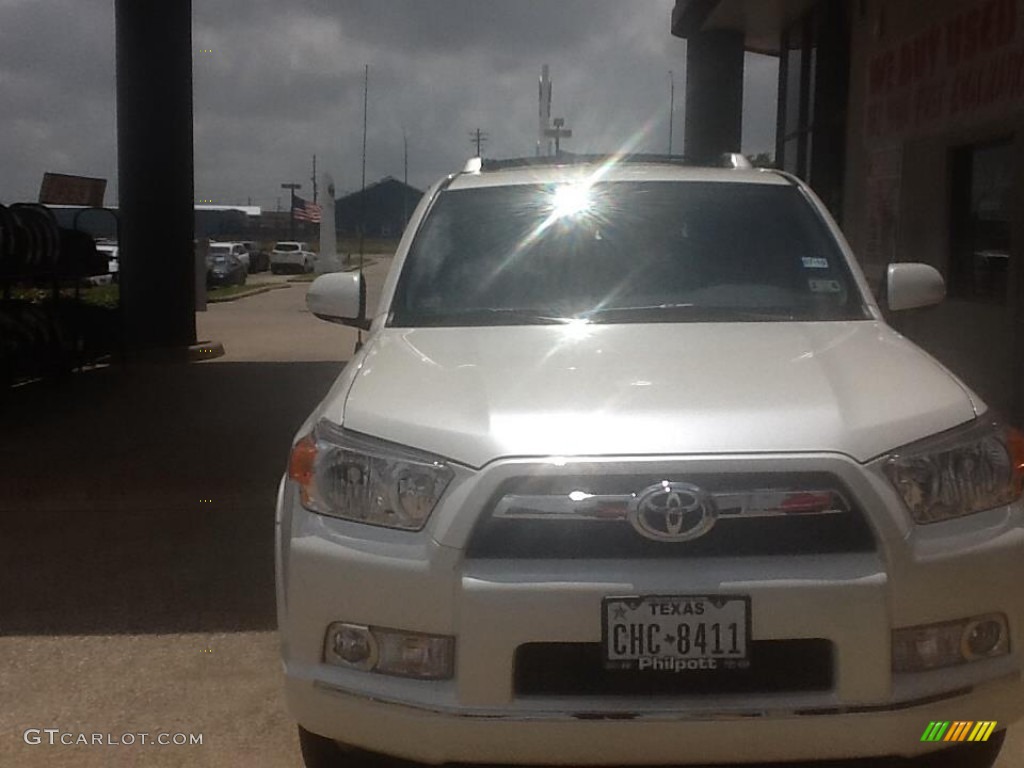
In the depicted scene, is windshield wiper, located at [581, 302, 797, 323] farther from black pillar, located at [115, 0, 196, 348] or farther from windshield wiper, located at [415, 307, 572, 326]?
black pillar, located at [115, 0, 196, 348]

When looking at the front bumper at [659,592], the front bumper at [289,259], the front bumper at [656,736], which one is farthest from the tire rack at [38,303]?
the front bumper at [289,259]

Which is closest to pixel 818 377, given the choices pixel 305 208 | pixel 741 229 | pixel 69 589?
pixel 741 229

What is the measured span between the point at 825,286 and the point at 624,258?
69 centimetres

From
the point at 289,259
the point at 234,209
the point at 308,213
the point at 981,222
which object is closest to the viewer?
the point at 981,222

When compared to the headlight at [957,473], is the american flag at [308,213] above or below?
above

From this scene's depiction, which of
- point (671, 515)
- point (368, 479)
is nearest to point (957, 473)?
point (671, 515)

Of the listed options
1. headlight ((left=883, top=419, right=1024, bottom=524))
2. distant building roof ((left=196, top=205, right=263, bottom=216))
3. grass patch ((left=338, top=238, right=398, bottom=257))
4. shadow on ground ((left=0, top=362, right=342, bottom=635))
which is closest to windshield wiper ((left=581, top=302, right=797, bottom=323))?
headlight ((left=883, top=419, right=1024, bottom=524))

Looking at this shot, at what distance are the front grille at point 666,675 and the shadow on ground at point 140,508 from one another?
223 centimetres

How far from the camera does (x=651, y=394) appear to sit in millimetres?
3086

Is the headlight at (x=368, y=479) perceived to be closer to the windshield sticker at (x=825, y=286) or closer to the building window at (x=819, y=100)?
the windshield sticker at (x=825, y=286)

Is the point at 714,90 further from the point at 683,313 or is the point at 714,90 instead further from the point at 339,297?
the point at 683,313

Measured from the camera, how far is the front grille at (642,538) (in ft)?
9.30

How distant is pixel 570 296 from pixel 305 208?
163 ft

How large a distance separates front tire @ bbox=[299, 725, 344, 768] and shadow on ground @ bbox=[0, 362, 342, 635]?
1.61 m
